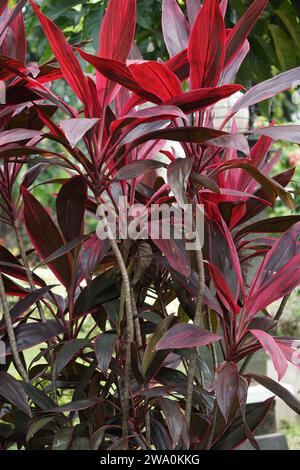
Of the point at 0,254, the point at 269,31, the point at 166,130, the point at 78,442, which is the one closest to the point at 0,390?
the point at 78,442

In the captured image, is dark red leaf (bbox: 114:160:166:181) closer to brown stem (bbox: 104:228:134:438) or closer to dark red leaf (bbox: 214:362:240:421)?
brown stem (bbox: 104:228:134:438)

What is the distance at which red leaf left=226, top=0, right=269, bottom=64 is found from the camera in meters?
0.79

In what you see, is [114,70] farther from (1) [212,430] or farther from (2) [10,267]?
(1) [212,430]

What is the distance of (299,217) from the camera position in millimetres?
938

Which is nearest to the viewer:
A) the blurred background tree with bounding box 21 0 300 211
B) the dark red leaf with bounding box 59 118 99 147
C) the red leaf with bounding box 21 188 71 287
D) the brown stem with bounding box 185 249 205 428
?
the dark red leaf with bounding box 59 118 99 147

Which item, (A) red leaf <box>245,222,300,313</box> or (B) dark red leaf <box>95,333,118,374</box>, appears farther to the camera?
(A) red leaf <box>245,222,300,313</box>

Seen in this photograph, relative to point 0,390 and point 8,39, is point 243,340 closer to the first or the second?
point 0,390

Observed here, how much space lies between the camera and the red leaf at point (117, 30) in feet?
2.56

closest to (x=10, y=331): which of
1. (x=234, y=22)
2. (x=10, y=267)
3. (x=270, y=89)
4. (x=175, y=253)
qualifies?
(x=10, y=267)

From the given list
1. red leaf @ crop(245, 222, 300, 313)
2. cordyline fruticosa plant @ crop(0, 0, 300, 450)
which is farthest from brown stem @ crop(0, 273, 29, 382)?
red leaf @ crop(245, 222, 300, 313)

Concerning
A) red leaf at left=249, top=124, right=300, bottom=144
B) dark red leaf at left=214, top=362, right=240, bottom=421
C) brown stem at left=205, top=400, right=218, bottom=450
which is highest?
red leaf at left=249, top=124, right=300, bottom=144

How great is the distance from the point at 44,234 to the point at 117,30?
0.35m

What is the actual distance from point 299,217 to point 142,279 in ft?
0.88

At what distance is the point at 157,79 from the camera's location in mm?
750
